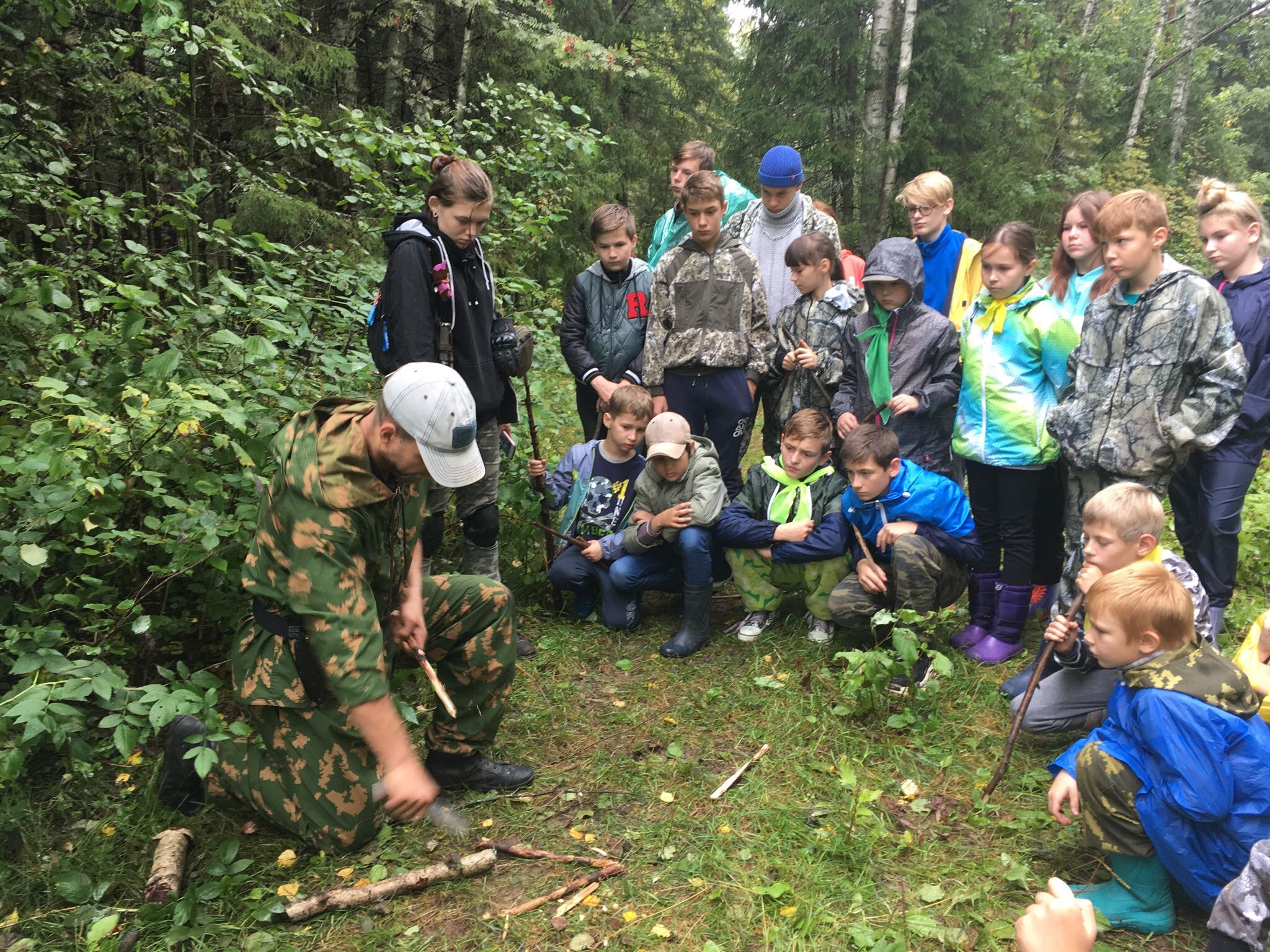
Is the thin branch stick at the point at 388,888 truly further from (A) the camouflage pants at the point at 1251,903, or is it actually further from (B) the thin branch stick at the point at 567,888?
(A) the camouflage pants at the point at 1251,903

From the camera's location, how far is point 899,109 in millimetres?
11625

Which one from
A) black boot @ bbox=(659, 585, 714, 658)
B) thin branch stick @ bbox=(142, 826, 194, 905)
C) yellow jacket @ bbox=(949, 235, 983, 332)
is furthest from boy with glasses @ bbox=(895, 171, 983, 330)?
thin branch stick @ bbox=(142, 826, 194, 905)

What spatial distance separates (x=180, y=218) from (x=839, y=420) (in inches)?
138

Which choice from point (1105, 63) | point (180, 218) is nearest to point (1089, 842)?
point (180, 218)

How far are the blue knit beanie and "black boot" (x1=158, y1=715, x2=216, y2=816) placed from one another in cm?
416

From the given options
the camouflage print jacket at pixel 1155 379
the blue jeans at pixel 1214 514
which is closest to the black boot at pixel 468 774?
the camouflage print jacket at pixel 1155 379

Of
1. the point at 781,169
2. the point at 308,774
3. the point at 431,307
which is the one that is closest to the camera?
the point at 308,774

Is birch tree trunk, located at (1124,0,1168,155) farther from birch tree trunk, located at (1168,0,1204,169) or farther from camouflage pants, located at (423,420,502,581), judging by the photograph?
camouflage pants, located at (423,420,502,581)

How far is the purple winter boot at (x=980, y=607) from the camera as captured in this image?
4230 mm

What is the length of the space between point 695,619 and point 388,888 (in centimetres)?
218

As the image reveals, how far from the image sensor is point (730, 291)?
15.4 feet

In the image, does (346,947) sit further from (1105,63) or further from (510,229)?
(1105,63)

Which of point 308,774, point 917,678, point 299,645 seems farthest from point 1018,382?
point 308,774

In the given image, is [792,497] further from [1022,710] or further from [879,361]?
[1022,710]
